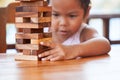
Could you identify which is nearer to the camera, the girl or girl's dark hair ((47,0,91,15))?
the girl

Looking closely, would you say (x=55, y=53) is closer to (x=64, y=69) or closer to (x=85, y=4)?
(x=64, y=69)

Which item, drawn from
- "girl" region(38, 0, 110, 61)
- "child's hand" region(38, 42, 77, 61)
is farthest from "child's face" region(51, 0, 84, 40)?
"child's hand" region(38, 42, 77, 61)

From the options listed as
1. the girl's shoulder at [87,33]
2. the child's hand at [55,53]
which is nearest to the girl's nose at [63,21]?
the girl's shoulder at [87,33]

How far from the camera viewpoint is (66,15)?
4.40ft

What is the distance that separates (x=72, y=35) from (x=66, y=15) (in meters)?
0.21

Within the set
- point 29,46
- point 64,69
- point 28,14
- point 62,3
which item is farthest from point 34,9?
point 62,3

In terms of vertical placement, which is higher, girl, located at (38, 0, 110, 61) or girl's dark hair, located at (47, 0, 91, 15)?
girl's dark hair, located at (47, 0, 91, 15)

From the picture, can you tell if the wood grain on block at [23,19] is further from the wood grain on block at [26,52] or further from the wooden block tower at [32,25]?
the wood grain on block at [26,52]

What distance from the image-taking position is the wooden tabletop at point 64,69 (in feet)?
2.56

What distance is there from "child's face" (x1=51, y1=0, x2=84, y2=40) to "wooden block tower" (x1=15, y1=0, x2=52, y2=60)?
0.30 metres

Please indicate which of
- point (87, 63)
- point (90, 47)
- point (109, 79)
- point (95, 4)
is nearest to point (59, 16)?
point (90, 47)

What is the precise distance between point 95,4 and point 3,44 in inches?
88.1

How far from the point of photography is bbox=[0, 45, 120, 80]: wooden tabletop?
779 mm

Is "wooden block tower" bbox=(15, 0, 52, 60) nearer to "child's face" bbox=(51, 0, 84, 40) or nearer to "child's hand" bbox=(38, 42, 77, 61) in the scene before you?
"child's hand" bbox=(38, 42, 77, 61)
